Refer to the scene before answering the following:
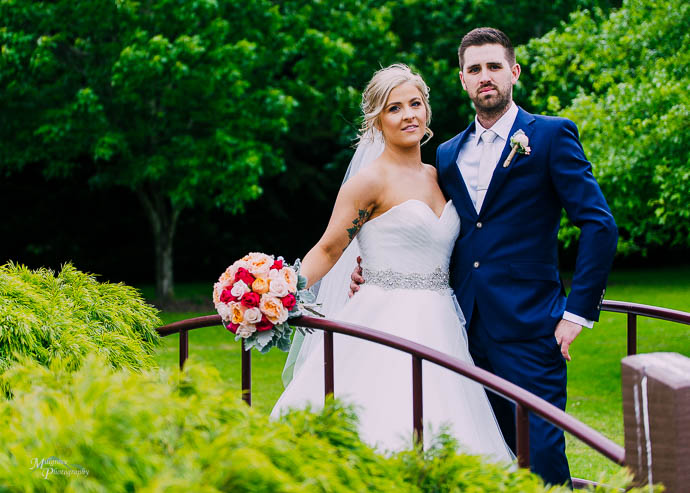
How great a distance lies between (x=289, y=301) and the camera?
3.07m

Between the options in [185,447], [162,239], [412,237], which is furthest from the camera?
[162,239]

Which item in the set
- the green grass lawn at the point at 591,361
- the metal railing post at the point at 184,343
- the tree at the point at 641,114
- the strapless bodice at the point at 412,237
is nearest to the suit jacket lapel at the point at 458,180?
the strapless bodice at the point at 412,237

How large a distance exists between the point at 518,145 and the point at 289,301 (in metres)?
1.28

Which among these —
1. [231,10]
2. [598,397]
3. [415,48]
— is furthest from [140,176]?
[598,397]

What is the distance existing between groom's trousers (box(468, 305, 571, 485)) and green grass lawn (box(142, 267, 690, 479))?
1889mm

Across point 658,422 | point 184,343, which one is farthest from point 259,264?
point 658,422

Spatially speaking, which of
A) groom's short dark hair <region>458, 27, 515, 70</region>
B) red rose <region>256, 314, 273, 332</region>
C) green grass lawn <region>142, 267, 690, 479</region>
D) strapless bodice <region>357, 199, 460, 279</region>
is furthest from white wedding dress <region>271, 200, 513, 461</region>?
green grass lawn <region>142, 267, 690, 479</region>

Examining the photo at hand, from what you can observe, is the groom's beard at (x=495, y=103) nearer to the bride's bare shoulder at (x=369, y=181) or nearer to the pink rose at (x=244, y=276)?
the bride's bare shoulder at (x=369, y=181)

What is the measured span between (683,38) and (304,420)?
9109 mm

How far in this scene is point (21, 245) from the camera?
22.6 m

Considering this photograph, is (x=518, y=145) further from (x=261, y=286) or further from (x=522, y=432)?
(x=522, y=432)

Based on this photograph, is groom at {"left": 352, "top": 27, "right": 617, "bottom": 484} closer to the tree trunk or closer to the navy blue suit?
the navy blue suit

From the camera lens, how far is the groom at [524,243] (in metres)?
3.33

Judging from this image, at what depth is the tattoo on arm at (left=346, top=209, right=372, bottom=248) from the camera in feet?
12.4
